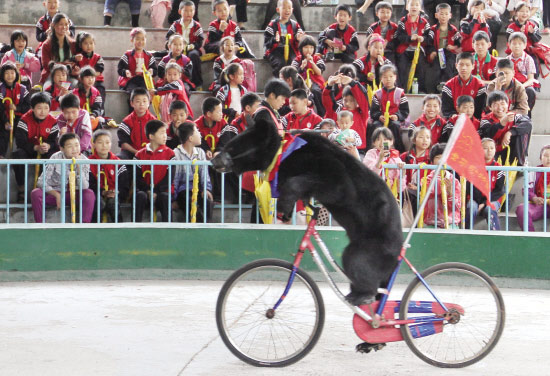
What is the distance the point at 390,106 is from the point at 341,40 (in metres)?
1.65

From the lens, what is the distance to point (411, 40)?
12.4 m

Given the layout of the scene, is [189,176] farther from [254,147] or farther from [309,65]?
[254,147]

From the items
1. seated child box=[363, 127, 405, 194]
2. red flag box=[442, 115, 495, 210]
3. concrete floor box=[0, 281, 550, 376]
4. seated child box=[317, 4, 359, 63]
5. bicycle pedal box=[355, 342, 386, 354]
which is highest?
seated child box=[317, 4, 359, 63]

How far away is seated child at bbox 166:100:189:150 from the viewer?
10.5 metres

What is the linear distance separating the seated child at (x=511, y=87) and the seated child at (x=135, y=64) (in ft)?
13.8

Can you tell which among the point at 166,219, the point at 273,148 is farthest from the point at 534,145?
the point at 273,148

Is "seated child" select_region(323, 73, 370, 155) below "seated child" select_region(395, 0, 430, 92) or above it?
below

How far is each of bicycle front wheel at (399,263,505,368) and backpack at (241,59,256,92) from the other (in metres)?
6.42

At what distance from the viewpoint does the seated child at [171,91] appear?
1114cm

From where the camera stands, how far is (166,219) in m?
9.44

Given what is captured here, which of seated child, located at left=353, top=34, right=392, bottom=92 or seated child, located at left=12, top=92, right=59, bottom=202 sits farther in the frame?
seated child, located at left=353, top=34, right=392, bottom=92

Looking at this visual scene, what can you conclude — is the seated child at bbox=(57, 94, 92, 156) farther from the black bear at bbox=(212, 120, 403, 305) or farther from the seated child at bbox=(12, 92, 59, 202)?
the black bear at bbox=(212, 120, 403, 305)

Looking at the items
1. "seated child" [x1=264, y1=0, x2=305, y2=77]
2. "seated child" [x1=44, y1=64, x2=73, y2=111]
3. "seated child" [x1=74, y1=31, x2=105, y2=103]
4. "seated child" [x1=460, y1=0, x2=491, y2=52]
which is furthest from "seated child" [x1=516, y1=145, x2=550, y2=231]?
"seated child" [x1=44, y1=64, x2=73, y2=111]

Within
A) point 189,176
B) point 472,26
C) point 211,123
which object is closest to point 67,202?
point 189,176
